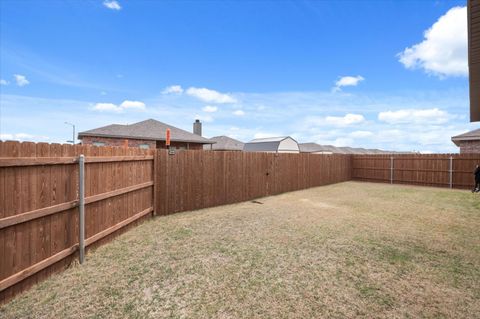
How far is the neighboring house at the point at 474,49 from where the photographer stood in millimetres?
3753

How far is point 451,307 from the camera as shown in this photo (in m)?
2.71

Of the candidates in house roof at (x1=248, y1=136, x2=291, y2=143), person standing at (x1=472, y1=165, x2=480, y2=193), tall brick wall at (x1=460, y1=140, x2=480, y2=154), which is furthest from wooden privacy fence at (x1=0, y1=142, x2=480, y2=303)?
house roof at (x1=248, y1=136, x2=291, y2=143)

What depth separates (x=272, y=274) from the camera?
350 cm

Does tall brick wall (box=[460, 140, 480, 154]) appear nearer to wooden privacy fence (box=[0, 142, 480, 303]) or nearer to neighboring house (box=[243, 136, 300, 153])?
wooden privacy fence (box=[0, 142, 480, 303])

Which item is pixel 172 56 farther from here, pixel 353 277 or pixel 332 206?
pixel 353 277

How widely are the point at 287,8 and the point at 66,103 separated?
635 inches

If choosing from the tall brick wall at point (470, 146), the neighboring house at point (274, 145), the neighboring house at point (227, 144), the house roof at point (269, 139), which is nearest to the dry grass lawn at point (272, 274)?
the tall brick wall at point (470, 146)

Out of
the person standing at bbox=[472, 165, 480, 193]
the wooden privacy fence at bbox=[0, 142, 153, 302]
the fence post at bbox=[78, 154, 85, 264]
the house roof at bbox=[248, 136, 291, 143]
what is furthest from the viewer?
the house roof at bbox=[248, 136, 291, 143]

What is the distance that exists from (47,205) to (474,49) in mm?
8291

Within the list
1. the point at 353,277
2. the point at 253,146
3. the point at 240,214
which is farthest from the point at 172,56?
the point at 253,146

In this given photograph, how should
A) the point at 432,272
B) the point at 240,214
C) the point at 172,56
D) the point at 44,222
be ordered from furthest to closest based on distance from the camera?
the point at 172,56, the point at 240,214, the point at 432,272, the point at 44,222

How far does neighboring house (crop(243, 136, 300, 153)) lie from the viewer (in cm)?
2858

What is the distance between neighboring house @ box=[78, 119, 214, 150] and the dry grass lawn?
500 inches

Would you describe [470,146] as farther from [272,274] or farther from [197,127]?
[197,127]
